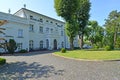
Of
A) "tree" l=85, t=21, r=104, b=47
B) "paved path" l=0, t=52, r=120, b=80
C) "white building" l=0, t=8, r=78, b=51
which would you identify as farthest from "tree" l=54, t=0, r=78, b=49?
"tree" l=85, t=21, r=104, b=47

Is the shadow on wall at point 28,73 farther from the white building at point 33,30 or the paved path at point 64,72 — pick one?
the white building at point 33,30

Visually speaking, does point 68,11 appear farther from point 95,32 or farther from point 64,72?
point 95,32

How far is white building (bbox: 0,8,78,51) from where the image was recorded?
31320mm

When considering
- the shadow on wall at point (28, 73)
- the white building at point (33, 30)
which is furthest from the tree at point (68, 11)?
the shadow on wall at point (28, 73)

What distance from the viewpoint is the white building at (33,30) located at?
31.3 m

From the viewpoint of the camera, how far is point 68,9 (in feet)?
106

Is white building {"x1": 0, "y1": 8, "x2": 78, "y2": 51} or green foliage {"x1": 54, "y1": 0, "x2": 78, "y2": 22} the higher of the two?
green foliage {"x1": 54, "y1": 0, "x2": 78, "y2": 22}

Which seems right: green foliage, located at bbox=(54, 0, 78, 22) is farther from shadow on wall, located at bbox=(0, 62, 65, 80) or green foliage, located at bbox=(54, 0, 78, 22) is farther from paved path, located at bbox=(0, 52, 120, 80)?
shadow on wall, located at bbox=(0, 62, 65, 80)

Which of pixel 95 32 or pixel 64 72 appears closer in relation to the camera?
pixel 64 72

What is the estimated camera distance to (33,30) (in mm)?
39844

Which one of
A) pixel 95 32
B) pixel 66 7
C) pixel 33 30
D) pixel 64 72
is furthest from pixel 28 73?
pixel 95 32

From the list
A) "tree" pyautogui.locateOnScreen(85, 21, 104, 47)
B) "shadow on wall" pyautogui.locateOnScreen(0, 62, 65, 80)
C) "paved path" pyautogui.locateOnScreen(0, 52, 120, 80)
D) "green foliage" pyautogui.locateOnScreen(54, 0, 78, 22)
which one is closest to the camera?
"paved path" pyautogui.locateOnScreen(0, 52, 120, 80)

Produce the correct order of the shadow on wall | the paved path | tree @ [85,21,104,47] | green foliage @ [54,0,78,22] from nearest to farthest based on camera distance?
1. the paved path
2. the shadow on wall
3. green foliage @ [54,0,78,22]
4. tree @ [85,21,104,47]

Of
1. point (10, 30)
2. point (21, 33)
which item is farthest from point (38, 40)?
point (10, 30)
